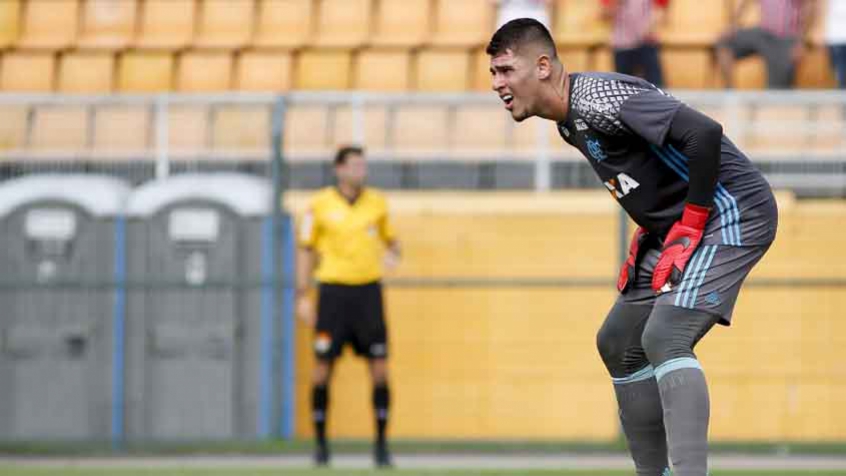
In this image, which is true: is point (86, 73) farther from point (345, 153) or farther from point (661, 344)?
point (661, 344)

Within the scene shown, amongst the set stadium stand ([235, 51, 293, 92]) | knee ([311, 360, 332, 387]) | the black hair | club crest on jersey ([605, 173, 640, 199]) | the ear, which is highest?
stadium stand ([235, 51, 293, 92])

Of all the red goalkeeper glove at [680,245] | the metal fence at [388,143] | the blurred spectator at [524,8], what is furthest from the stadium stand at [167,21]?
the red goalkeeper glove at [680,245]

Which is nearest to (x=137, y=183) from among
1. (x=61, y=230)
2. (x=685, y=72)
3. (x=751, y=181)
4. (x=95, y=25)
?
(x=61, y=230)

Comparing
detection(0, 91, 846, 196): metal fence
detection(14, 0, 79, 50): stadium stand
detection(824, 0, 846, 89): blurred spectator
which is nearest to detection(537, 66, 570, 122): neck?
detection(0, 91, 846, 196): metal fence

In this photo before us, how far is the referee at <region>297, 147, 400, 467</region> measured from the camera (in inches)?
432

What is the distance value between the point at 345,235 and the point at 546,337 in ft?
6.45

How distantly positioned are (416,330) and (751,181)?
6.66 metres

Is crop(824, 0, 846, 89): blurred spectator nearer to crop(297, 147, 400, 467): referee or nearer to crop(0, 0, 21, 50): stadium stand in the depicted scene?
crop(297, 147, 400, 467): referee

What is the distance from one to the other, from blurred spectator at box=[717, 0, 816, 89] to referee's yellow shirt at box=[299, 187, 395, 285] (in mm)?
4202

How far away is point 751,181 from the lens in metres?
5.82

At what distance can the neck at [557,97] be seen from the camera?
580 centimetres

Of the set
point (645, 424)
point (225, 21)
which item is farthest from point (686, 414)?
point (225, 21)

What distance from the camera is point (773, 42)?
13906 millimetres

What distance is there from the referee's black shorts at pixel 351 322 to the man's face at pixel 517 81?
17.3ft
